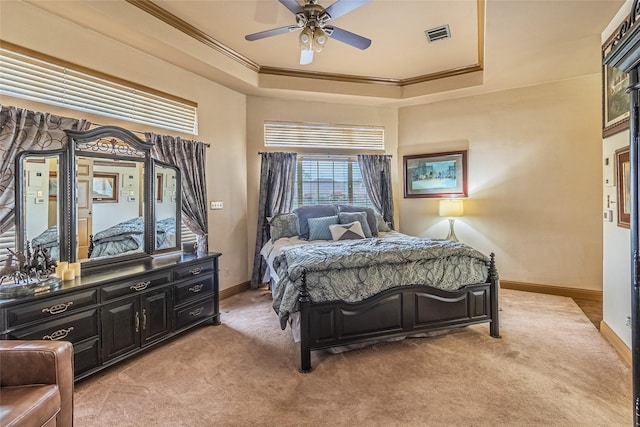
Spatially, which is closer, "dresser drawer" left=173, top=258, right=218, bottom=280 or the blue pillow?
"dresser drawer" left=173, top=258, right=218, bottom=280

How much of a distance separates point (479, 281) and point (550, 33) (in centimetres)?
247

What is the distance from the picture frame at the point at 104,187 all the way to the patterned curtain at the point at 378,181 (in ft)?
11.7

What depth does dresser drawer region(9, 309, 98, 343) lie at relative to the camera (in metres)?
2.09

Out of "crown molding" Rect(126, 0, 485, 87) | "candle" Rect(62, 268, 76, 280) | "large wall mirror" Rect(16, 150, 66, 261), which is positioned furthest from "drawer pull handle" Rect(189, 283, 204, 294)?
"crown molding" Rect(126, 0, 485, 87)

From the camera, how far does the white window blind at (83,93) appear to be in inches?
99.3

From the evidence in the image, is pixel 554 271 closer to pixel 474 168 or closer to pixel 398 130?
pixel 474 168

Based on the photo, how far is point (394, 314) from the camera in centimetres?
285

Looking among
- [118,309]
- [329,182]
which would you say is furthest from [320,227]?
[118,309]

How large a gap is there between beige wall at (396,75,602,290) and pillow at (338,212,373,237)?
1374 millimetres

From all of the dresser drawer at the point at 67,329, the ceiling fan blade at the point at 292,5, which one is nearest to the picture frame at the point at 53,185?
the dresser drawer at the point at 67,329

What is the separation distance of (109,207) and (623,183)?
14.5ft

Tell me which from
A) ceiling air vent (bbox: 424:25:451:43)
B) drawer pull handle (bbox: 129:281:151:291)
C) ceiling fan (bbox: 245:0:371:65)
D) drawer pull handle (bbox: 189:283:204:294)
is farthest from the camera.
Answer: ceiling air vent (bbox: 424:25:451:43)

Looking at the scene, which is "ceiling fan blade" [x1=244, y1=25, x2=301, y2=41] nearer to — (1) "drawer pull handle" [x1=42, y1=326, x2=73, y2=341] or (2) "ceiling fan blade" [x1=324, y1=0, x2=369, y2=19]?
(2) "ceiling fan blade" [x1=324, y1=0, x2=369, y2=19]

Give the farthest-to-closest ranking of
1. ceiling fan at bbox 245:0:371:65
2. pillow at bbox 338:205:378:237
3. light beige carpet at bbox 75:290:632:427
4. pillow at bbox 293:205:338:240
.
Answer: pillow at bbox 338:205:378:237 → pillow at bbox 293:205:338:240 → ceiling fan at bbox 245:0:371:65 → light beige carpet at bbox 75:290:632:427
